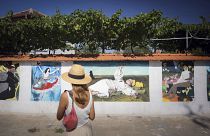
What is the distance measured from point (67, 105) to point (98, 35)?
428 inches

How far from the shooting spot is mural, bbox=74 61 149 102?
12875 millimetres

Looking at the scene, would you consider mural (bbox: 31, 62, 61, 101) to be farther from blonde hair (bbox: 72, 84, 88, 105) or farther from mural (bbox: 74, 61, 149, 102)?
blonde hair (bbox: 72, 84, 88, 105)

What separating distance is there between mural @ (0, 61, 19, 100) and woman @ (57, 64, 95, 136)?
9709 millimetres

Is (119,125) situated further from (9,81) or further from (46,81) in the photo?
(9,81)

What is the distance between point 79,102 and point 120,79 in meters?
8.90

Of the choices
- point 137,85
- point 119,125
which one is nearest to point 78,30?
point 137,85

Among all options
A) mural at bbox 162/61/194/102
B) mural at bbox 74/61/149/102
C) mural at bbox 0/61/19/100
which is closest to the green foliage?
mural at bbox 74/61/149/102

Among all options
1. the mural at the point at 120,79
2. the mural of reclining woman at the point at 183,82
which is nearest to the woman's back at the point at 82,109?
the mural at the point at 120,79

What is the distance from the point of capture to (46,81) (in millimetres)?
13148

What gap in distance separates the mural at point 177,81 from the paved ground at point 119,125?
0.94 metres

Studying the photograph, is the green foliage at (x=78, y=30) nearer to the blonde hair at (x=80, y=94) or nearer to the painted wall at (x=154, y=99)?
the painted wall at (x=154, y=99)

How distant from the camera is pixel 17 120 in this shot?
1193 centimetres

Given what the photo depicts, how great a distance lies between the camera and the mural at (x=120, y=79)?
12875 mm

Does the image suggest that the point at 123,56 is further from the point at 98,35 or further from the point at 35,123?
the point at 35,123
